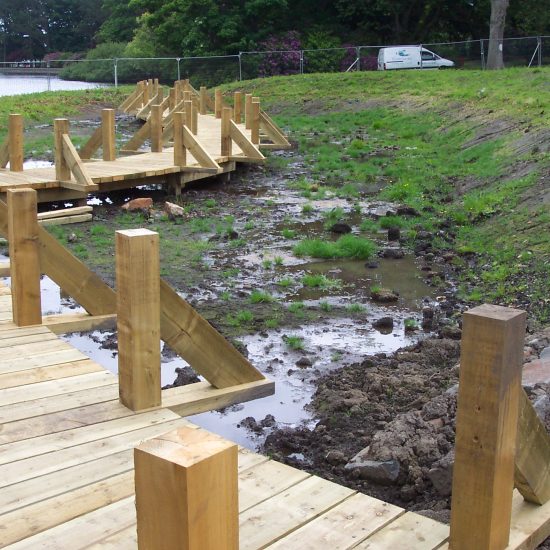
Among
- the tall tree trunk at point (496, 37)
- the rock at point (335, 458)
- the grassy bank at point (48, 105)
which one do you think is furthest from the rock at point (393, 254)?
the tall tree trunk at point (496, 37)

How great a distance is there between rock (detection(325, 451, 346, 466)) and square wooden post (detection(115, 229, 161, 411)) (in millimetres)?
1303

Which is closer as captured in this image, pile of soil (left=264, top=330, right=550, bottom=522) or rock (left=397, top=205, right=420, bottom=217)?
pile of soil (left=264, top=330, right=550, bottom=522)

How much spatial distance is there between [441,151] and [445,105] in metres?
4.91

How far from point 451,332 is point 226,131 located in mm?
8928

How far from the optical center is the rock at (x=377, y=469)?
4.52 meters

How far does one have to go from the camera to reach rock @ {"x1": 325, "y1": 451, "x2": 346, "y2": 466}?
16.2 feet

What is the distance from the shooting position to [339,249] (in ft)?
33.8

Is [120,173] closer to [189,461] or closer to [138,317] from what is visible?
[138,317]

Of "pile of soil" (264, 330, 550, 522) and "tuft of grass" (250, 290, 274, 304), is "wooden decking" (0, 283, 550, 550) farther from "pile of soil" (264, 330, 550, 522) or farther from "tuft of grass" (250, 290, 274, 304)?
"tuft of grass" (250, 290, 274, 304)

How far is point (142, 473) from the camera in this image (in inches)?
72.5

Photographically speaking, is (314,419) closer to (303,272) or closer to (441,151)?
(303,272)

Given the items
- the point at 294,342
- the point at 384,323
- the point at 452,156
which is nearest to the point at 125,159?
the point at 452,156

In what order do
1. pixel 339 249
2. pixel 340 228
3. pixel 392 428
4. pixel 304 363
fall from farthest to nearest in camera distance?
pixel 340 228
pixel 339 249
pixel 304 363
pixel 392 428

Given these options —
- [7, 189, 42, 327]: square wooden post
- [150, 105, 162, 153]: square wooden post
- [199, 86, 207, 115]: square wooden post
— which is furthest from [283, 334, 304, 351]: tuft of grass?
[199, 86, 207, 115]: square wooden post
